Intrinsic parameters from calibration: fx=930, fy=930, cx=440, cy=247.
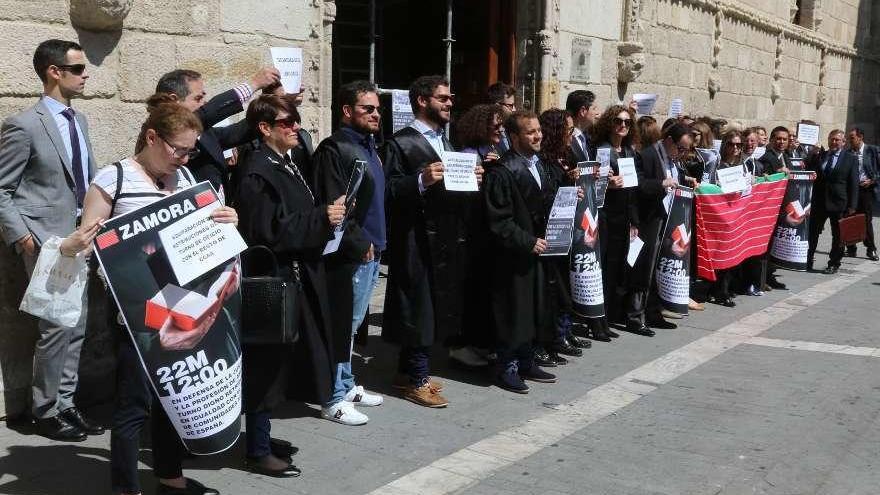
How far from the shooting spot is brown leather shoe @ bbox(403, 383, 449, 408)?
565 cm

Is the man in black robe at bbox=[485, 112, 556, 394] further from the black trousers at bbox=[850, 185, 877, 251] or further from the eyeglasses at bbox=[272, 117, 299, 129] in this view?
the black trousers at bbox=[850, 185, 877, 251]

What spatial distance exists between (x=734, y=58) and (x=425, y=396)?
40.1ft

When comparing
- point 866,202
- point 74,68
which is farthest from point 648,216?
point 866,202

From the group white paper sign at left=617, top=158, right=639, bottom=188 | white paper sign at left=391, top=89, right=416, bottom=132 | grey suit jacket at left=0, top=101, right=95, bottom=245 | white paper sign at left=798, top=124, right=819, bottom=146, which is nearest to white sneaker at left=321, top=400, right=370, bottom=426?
grey suit jacket at left=0, top=101, right=95, bottom=245

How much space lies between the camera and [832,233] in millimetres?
11641

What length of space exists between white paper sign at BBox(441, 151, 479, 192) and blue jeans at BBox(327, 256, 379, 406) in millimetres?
627

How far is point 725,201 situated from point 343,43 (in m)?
4.05

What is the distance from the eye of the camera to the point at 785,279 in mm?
11055

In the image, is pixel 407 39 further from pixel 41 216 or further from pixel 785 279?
pixel 41 216

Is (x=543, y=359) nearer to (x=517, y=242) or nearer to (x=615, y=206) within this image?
(x=517, y=242)

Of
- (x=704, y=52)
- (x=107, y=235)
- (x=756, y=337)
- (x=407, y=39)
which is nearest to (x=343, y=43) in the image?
(x=407, y=39)

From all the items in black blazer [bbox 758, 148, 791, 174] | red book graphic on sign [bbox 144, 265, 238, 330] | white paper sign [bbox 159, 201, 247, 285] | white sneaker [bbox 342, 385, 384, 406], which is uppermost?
black blazer [bbox 758, 148, 791, 174]

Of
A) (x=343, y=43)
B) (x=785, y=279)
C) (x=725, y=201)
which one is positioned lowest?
(x=785, y=279)

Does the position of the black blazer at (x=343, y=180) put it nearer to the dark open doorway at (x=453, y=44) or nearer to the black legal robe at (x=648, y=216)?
the black legal robe at (x=648, y=216)
